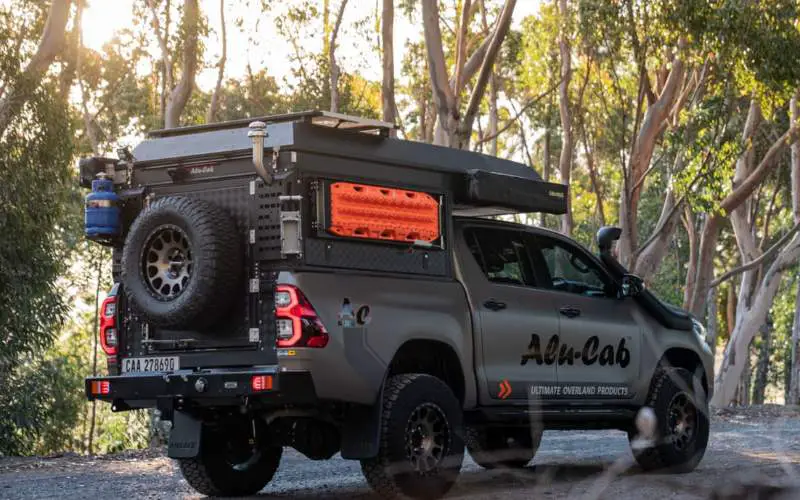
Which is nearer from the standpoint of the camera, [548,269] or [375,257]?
[375,257]

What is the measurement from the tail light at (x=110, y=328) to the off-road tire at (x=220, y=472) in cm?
82

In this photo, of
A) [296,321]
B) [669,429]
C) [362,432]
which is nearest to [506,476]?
[669,429]

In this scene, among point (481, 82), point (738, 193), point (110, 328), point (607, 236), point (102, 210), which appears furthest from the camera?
point (738, 193)

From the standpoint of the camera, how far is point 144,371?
8.26 meters

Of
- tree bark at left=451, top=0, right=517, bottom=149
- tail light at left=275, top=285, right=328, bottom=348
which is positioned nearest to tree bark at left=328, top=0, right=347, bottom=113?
tree bark at left=451, top=0, right=517, bottom=149

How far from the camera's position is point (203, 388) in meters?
7.74

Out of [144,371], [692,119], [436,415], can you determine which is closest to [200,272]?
[144,371]

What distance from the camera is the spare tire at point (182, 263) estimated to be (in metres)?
7.72

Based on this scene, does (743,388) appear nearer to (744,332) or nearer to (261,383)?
(744,332)

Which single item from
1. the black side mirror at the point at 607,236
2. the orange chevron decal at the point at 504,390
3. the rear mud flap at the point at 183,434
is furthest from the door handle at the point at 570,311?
the rear mud flap at the point at 183,434

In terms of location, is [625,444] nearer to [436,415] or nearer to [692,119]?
[436,415]

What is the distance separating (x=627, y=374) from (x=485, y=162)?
2.14 metres

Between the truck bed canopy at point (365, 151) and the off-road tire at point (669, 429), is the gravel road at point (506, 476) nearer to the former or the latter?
the off-road tire at point (669, 429)

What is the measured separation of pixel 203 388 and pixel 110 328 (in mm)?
1114
